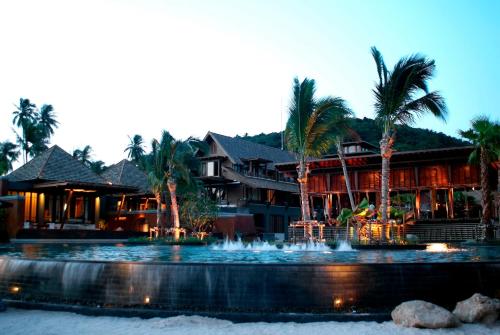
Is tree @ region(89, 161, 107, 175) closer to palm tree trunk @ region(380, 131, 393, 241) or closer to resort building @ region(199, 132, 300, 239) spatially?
resort building @ region(199, 132, 300, 239)

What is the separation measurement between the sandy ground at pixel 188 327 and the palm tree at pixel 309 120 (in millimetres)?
13638

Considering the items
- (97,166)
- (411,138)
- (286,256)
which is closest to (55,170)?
(286,256)

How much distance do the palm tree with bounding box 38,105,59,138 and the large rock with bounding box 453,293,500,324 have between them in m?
66.7

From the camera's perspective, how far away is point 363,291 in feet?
25.7

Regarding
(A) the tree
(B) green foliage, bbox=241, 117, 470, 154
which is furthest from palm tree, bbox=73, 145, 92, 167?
(B) green foliage, bbox=241, 117, 470, 154

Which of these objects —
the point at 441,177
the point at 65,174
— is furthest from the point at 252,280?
the point at 65,174

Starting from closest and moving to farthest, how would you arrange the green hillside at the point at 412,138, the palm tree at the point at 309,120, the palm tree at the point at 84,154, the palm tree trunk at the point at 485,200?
the palm tree at the point at 309,120 < the palm tree trunk at the point at 485,200 < the green hillside at the point at 412,138 < the palm tree at the point at 84,154

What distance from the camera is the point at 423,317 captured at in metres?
6.86

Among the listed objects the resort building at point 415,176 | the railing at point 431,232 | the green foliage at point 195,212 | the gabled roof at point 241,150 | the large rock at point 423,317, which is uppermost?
the gabled roof at point 241,150

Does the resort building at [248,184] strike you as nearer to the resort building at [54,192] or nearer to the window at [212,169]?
the window at [212,169]

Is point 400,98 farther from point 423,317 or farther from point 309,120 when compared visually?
point 423,317

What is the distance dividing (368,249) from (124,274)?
10347 millimetres

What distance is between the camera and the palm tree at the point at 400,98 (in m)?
18.5

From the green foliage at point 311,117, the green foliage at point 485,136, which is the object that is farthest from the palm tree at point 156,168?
the green foliage at point 485,136
